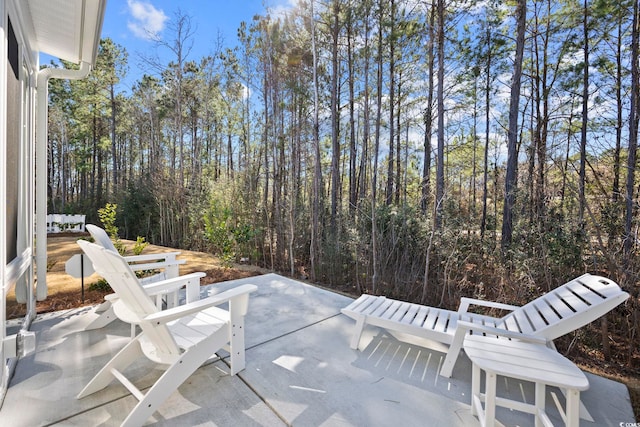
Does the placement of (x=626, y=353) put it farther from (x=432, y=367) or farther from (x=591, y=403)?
(x=432, y=367)

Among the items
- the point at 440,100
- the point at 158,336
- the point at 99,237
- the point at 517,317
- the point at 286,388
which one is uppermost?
the point at 440,100

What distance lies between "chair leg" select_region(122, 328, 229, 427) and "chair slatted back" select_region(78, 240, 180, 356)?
0.24 ft

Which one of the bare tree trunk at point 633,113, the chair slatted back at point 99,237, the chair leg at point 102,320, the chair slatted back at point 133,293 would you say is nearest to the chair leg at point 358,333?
the chair slatted back at point 133,293

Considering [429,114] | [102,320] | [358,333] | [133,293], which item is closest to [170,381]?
[133,293]

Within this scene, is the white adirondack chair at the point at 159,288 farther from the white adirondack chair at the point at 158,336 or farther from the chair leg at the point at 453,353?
the chair leg at the point at 453,353

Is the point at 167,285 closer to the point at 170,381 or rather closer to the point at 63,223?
the point at 170,381

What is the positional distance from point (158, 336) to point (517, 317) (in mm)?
2374

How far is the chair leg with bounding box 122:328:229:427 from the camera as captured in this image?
4.58 ft

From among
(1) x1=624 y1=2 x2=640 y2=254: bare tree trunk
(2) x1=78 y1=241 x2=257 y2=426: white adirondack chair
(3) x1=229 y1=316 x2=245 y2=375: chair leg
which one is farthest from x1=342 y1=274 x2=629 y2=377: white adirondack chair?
(1) x1=624 y1=2 x2=640 y2=254: bare tree trunk

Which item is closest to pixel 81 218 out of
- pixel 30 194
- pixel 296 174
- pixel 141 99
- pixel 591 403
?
pixel 141 99

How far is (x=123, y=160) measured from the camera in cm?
1703

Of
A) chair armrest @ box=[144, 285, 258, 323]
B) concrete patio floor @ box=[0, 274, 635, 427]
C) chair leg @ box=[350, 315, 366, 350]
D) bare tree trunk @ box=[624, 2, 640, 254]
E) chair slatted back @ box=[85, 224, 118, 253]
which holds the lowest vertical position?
concrete patio floor @ box=[0, 274, 635, 427]

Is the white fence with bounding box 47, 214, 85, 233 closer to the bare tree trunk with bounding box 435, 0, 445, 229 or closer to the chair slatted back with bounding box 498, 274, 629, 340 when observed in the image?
the bare tree trunk with bounding box 435, 0, 445, 229

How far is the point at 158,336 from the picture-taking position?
1495 mm
